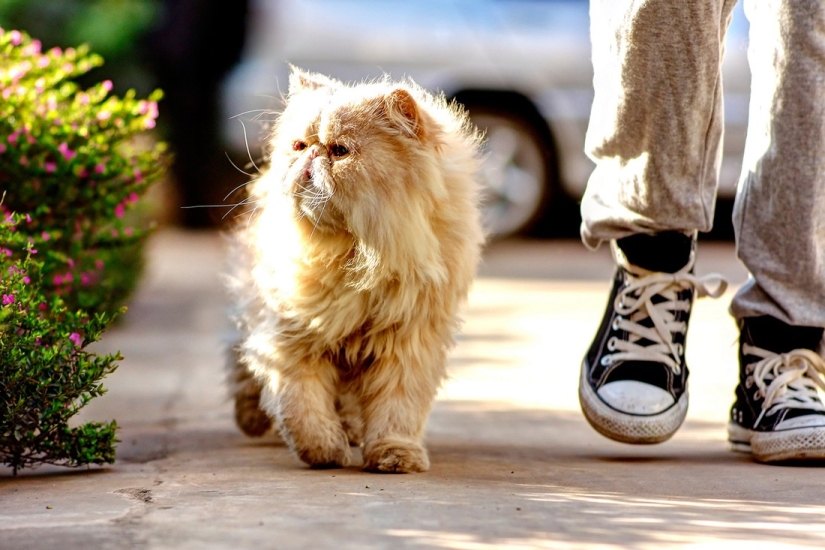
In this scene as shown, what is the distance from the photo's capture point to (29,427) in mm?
2600


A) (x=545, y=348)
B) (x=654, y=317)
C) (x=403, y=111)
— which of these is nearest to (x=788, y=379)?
(x=654, y=317)

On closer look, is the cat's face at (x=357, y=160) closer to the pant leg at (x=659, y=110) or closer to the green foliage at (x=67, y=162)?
the pant leg at (x=659, y=110)

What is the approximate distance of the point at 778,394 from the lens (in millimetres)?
2879

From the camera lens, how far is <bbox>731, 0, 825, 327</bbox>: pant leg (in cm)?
273

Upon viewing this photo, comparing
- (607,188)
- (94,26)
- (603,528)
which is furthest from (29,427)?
(94,26)

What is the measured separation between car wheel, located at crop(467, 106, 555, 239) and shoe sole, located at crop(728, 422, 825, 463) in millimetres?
5388

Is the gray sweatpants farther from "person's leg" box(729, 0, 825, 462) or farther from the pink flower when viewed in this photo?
the pink flower

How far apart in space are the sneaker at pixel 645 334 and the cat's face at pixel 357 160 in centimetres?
67

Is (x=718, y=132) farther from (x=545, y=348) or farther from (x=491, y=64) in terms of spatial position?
(x=491, y=64)

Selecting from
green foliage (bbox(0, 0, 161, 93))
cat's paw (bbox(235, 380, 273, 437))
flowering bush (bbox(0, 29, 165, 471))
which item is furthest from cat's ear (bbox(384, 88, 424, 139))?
green foliage (bbox(0, 0, 161, 93))

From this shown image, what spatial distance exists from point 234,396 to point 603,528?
5.01 feet

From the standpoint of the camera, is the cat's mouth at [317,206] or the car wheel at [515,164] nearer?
the cat's mouth at [317,206]

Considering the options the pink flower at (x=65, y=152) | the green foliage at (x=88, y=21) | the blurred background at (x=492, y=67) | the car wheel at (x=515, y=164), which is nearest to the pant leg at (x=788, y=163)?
the pink flower at (x=65, y=152)

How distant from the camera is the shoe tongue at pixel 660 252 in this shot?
3012 millimetres
